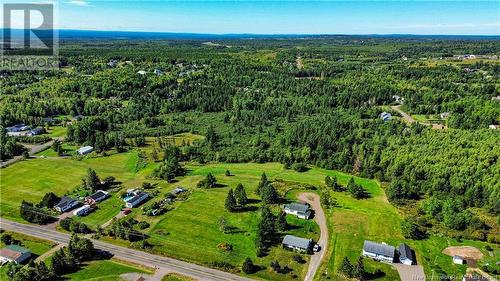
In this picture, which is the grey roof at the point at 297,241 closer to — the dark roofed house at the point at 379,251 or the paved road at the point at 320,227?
the paved road at the point at 320,227

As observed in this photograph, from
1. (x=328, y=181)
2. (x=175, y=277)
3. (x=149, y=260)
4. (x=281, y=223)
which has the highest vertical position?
(x=328, y=181)

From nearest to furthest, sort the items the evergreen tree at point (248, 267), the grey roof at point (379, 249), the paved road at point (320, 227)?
the evergreen tree at point (248, 267)
the paved road at point (320, 227)
the grey roof at point (379, 249)

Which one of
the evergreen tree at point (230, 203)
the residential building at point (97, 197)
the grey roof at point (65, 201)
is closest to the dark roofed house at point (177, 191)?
the evergreen tree at point (230, 203)

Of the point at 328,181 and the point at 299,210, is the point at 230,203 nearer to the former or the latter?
the point at 299,210

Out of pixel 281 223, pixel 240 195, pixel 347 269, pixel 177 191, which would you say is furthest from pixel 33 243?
pixel 347 269

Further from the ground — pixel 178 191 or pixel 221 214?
pixel 178 191

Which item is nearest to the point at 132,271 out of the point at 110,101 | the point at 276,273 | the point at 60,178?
the point at 276,273

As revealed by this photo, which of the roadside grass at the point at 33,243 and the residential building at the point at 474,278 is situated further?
the roadside grass at the point at 33,243
